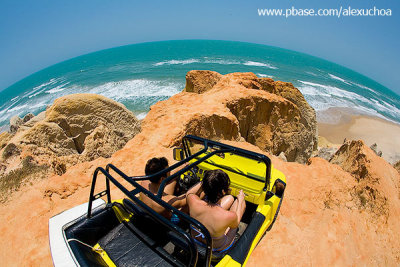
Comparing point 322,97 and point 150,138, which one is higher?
point 150,138

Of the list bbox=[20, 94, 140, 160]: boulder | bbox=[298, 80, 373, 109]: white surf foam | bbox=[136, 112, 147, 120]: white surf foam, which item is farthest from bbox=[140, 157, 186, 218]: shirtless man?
bbox=[298, 80, 373, 109]: white surf foam

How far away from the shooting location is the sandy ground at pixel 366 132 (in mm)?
19891

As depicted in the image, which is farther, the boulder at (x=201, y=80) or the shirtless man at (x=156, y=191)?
the boulder at (x=201, y=80)

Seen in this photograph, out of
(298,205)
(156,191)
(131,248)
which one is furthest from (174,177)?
(298,205)

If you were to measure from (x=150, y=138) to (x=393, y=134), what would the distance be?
29.3 m

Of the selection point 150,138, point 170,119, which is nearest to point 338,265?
point 150,138

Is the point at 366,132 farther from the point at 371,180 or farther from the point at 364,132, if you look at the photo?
the point at 371,180

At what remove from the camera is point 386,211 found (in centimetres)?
401

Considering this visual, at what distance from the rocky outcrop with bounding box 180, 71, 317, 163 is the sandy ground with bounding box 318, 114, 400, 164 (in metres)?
11.8

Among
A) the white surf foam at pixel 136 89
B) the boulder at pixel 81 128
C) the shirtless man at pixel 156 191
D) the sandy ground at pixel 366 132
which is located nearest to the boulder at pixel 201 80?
the boulder at pixel 81 128

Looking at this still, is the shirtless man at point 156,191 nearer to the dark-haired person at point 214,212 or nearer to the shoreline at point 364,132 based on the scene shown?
the dark-haired person at point 214,212

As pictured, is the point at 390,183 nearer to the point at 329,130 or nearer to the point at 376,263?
the point at 376,263

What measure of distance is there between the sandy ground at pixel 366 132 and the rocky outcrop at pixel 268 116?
1181cm

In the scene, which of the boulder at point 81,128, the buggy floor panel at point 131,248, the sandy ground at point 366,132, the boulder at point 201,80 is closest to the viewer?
the buggy floor panel at point 131,248
